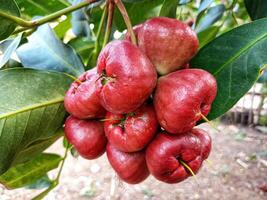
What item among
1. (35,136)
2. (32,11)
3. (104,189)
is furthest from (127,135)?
(104,189)

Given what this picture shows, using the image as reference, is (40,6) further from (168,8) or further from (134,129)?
(134,129)

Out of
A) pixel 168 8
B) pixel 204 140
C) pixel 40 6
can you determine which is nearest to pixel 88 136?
pixel 204 140

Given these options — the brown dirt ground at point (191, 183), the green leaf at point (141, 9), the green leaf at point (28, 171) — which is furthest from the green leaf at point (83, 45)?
the brown dirt ground at point (191, 183)

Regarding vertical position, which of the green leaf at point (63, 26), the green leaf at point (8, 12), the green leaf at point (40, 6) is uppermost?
the green leaf at point (8, 12)

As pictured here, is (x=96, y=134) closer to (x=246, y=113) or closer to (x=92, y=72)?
(x=92, y=72)

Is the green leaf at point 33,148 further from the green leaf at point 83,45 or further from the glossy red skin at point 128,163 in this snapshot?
the green leaf at point 83,45

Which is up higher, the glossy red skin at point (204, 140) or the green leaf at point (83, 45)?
the glossy red skin at point (204, 140)

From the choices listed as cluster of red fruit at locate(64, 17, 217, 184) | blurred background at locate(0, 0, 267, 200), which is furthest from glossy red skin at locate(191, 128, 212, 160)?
blurred background at locate(0, 0, 267, 200)

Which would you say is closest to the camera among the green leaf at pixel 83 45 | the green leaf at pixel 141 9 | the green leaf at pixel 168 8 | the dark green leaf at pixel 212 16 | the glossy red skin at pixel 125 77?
the glossy red skin at pixel 125 77
